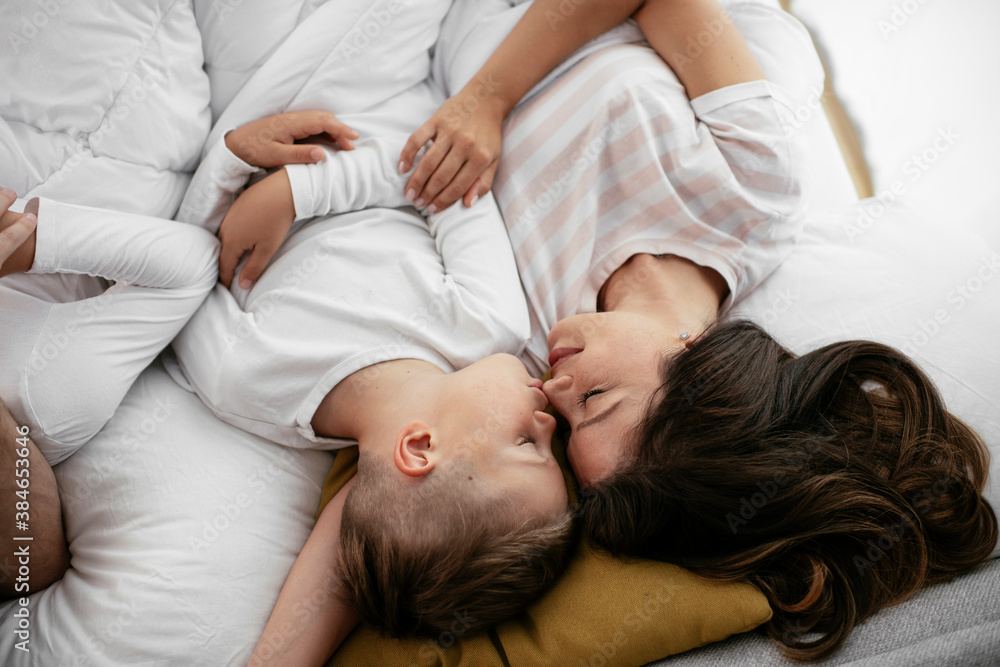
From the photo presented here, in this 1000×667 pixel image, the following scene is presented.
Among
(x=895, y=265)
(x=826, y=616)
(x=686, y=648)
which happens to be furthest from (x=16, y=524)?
(x=895, y=265)

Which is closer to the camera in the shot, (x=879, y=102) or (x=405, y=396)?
(x=405, y=396)

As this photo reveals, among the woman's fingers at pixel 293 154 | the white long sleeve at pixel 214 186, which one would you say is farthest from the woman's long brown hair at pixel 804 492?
the white long sleeve at pixel 214 186

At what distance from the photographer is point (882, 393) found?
3.61 feet

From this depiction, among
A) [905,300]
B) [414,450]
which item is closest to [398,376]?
[414,450]

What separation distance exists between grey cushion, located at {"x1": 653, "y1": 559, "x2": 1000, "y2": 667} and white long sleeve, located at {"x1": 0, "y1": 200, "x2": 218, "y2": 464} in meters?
1.04

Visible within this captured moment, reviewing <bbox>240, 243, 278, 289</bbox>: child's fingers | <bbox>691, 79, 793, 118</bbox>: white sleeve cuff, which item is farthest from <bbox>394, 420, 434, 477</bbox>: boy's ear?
<bbox>691, 79, 793, 118</bbox>: white sleeve cuff

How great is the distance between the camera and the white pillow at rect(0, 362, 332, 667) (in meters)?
1.02

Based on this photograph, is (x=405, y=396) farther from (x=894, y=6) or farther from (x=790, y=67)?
(x=894, y=6)

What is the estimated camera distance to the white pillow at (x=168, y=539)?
1021mm

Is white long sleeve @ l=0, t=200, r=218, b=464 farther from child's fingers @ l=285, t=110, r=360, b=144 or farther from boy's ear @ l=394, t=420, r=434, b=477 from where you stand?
boy's ear @ l=394, t=420, r=434, b=477

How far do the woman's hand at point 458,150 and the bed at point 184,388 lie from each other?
1.21 ft

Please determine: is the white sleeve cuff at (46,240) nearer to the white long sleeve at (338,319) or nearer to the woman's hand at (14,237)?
the woman's hand at (14,237)

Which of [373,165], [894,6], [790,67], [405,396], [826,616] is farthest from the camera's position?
[894,6]

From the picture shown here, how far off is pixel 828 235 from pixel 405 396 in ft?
3.36
